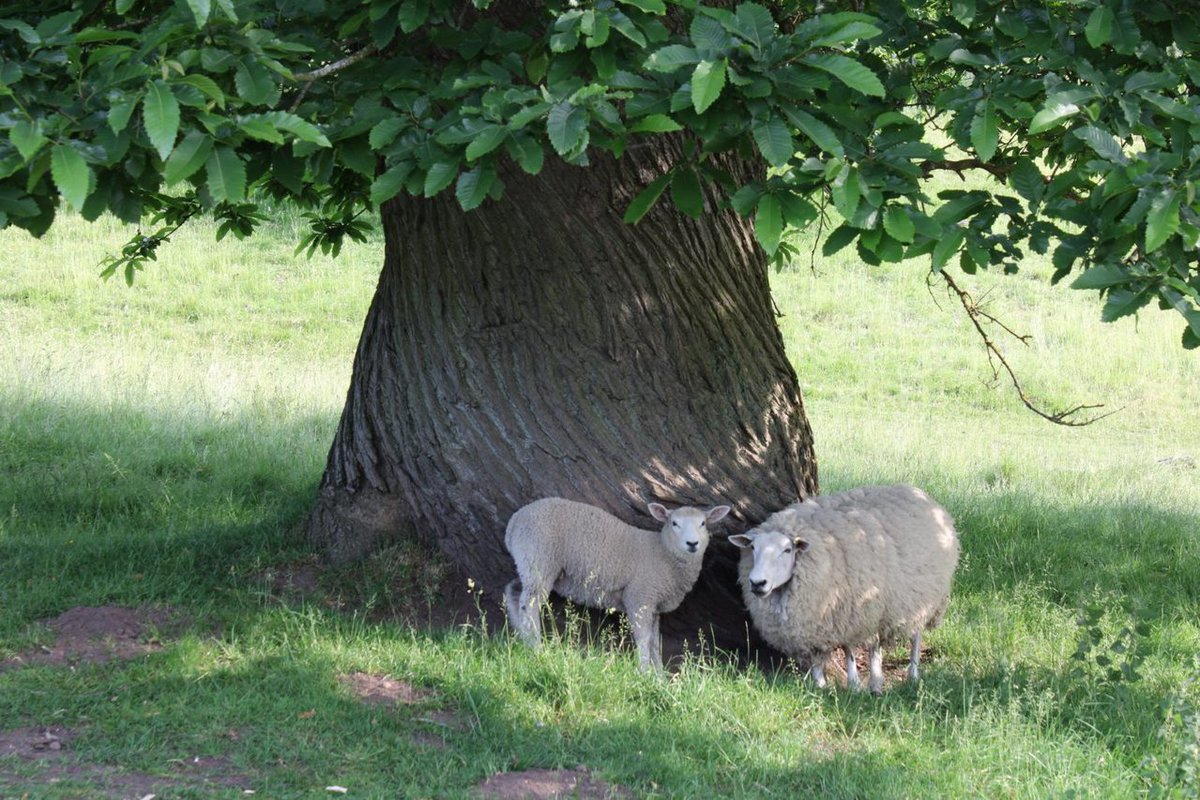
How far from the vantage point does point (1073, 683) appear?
620cm

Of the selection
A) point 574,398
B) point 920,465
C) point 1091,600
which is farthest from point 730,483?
point 920,465

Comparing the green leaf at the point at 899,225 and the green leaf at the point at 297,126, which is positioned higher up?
the green leaf at the point at 297,126

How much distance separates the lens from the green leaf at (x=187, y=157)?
13.4ft

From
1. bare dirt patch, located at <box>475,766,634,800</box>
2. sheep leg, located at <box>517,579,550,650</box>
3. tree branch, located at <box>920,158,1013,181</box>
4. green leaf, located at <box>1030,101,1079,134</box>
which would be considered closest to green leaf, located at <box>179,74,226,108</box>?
bare dirt patch, located at <box>475,766,634,800</box>

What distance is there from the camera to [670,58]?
173 inches

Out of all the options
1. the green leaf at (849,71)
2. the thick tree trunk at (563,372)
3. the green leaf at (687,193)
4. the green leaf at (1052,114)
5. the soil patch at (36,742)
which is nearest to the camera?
the green leaf at (849,71)

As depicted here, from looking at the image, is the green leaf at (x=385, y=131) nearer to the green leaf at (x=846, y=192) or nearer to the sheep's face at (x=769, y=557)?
the green leaf at (x=846, y=192)

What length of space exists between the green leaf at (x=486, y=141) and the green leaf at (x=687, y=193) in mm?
808

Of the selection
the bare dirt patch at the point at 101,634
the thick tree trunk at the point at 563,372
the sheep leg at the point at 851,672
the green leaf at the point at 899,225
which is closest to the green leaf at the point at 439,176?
the green leaf at the point at 899,225

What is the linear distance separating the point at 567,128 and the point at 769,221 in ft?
2.78

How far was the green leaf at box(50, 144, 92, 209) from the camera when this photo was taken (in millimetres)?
3766

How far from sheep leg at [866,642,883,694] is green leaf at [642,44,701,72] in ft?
12.6

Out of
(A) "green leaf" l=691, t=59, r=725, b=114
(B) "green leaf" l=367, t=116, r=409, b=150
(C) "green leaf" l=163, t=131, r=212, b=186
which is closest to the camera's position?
(C) "green leaf" l=163, t=131, r=212, b=186

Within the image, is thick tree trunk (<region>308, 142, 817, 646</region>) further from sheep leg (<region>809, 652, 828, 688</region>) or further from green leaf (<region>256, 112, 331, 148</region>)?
green leaf (<region>256, 112, 331, 148</region>)
